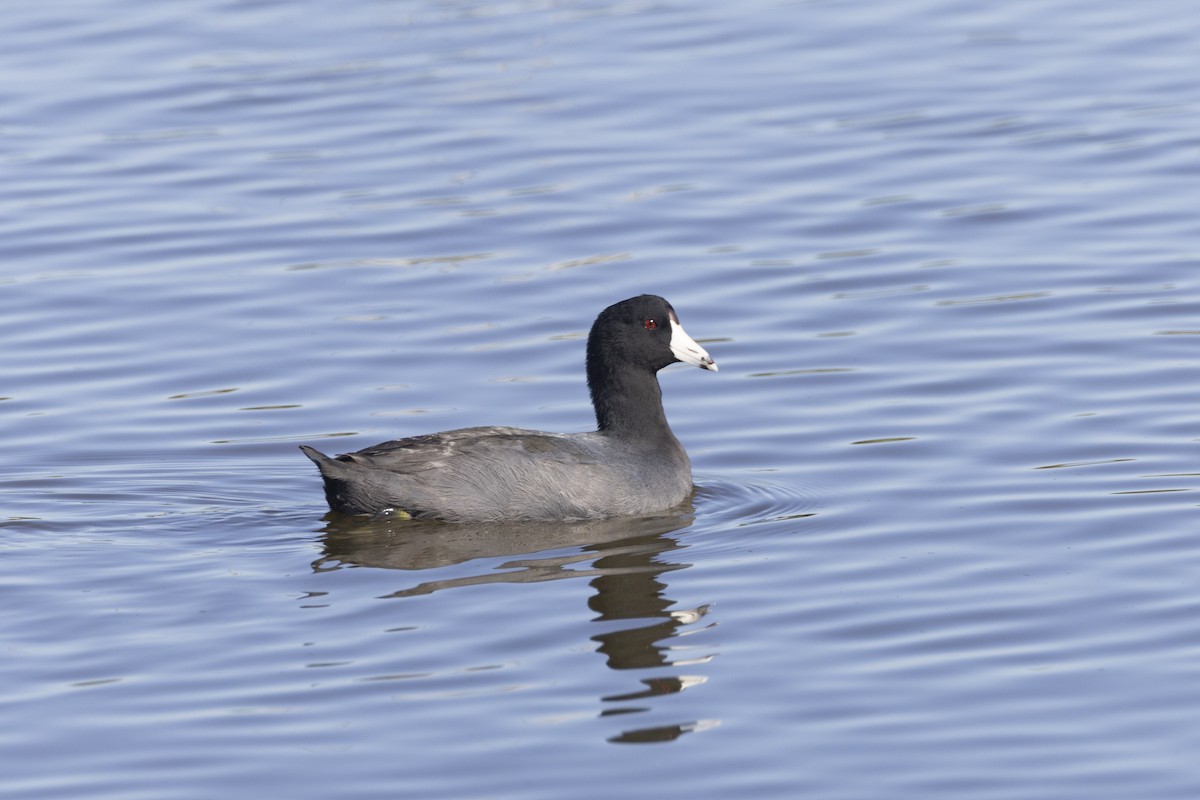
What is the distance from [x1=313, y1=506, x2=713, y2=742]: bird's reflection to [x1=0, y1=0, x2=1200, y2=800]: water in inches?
1.5

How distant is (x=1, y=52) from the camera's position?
21.0m

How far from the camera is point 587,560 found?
9.83 metres

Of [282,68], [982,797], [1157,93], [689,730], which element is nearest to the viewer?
[982,797]

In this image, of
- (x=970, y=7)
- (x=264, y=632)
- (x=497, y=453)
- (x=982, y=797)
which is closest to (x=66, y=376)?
(x=497, y=453)

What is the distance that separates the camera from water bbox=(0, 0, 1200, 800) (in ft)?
24.9

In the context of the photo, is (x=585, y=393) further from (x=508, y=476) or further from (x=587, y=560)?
(x=587, y=560)

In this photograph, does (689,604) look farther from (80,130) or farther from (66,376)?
(80,130)

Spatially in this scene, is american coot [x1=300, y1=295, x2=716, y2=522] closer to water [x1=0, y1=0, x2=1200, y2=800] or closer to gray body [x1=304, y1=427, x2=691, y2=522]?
gray body [x1=304, y1=427, x2=691, y2=522]

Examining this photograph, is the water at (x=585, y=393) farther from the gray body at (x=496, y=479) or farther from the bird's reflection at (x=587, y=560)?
the gray body at (x=496, y=479)

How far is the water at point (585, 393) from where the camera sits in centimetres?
759

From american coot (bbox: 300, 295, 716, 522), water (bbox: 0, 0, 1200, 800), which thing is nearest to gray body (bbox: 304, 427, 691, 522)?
american coot (bbox: 300, 295, 716, 522)

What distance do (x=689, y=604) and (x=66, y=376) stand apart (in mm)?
5380

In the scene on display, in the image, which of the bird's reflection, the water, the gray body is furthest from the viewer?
the gray body

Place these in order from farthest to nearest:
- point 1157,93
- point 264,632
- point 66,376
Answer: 1. point 1157,93
2. point 66,376
3. point 264,632
